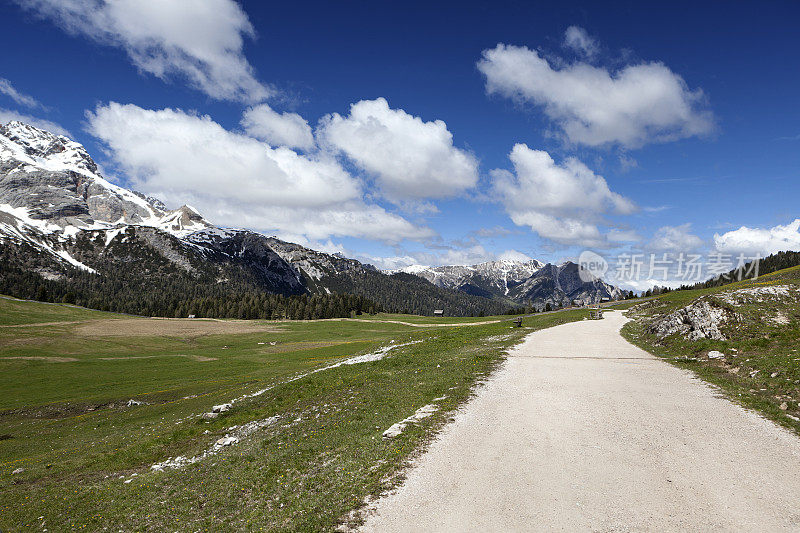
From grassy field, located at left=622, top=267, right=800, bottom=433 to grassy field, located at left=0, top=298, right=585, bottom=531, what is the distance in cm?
1255

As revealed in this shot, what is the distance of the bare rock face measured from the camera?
93.2 feet

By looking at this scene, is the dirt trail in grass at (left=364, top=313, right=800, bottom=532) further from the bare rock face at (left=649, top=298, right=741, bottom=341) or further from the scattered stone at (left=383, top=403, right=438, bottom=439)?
the bare rock face at (left=649, top=298, right=741, bottom=341)

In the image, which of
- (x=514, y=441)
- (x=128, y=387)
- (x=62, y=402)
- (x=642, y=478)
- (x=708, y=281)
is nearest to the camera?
(x=642, y=478)

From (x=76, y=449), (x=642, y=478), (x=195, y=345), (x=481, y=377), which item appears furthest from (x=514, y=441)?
(x=195, y=345)

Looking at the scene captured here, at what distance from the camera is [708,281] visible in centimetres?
16275

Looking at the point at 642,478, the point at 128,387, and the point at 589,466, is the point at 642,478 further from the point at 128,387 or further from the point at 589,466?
the point at 128,387

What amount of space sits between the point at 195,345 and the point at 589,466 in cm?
8501

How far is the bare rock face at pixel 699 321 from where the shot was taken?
28406 millimetres

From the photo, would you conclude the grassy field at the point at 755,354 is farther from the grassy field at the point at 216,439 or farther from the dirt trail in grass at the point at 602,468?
the grassy field at the point at 216,439

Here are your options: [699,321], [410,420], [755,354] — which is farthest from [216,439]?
[699,321]

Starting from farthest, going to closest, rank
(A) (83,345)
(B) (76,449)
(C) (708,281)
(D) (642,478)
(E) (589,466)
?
(C) (708,281) → (A) (83,345) → (B) (76,449) → (E) (589,466) → (D) (642,478)

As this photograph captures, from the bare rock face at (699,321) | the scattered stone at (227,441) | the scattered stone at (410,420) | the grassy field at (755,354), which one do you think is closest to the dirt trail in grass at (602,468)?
→ the scattered stone at (410,420)

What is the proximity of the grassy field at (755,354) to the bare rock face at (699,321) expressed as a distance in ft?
1.62

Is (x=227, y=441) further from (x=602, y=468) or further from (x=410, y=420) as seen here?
(x=602, y=468)
